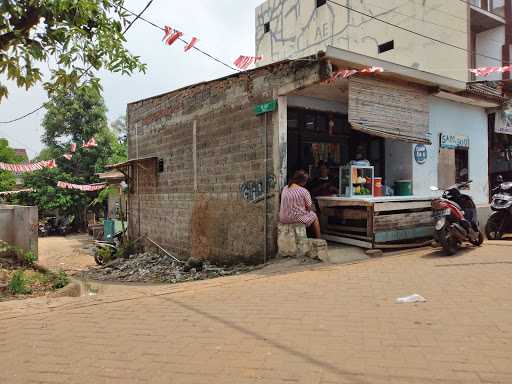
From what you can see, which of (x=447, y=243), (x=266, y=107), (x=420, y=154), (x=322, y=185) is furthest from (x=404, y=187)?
(x=266, y=107)

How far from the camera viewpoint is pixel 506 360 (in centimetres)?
289

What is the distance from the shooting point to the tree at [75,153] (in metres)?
24.5

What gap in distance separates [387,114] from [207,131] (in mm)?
3974

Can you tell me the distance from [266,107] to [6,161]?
25102 mm

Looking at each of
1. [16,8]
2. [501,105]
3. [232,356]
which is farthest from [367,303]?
[501,105]

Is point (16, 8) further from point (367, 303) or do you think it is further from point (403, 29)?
point (403, 29)

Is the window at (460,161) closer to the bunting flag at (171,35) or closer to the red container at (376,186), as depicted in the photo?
the red container at (376,186)

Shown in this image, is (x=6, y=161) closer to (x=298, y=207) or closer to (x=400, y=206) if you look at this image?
(x=298, y=207)

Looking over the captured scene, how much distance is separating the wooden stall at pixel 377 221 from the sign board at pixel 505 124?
4.58 metres

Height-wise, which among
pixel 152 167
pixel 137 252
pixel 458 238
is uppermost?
pixel 152 167

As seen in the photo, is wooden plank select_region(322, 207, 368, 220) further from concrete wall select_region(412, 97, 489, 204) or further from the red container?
concrete wall select_region(412, 97, 489, 204)

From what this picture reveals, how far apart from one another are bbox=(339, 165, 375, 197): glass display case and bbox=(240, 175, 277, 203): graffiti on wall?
1.42 metres

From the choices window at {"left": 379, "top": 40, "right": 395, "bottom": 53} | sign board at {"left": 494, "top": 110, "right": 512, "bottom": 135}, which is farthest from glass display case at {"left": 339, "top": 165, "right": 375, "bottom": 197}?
window at {"left": 379, "top": 40, "right": 395, "bottom": 53}

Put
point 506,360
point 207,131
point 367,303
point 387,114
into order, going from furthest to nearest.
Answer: point 207,131, point 387,114, point 367,303, point 506,360
